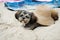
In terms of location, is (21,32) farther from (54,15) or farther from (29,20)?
(54,15)

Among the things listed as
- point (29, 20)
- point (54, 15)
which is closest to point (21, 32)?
point (29, 20)

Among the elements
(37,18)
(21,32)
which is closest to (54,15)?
(37,18)

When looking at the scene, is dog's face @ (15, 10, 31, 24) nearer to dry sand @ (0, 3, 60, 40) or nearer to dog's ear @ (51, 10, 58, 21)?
dry sand @ (0, 3, 60, 40)

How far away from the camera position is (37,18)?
→ 3.20ft

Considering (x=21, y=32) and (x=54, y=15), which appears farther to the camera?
(x=54, y=15)

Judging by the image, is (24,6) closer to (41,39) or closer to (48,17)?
(48,17)

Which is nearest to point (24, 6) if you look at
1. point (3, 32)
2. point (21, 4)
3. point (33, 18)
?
point (21, 4)

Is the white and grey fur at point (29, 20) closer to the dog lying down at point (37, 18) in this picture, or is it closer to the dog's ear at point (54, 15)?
the dog lying down at point (37, 18)

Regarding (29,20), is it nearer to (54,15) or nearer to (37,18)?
(37,18)

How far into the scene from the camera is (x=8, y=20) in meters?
1.05

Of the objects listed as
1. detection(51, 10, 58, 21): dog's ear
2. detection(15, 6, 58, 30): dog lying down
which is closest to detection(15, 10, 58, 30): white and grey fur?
detection(15, 6, 58, 30): dog lying down

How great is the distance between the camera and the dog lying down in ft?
3.18

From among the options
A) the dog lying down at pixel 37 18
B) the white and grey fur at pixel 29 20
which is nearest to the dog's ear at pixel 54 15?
the dog lying down at pixel 37 18

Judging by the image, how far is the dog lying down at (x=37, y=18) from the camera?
0.97 m
